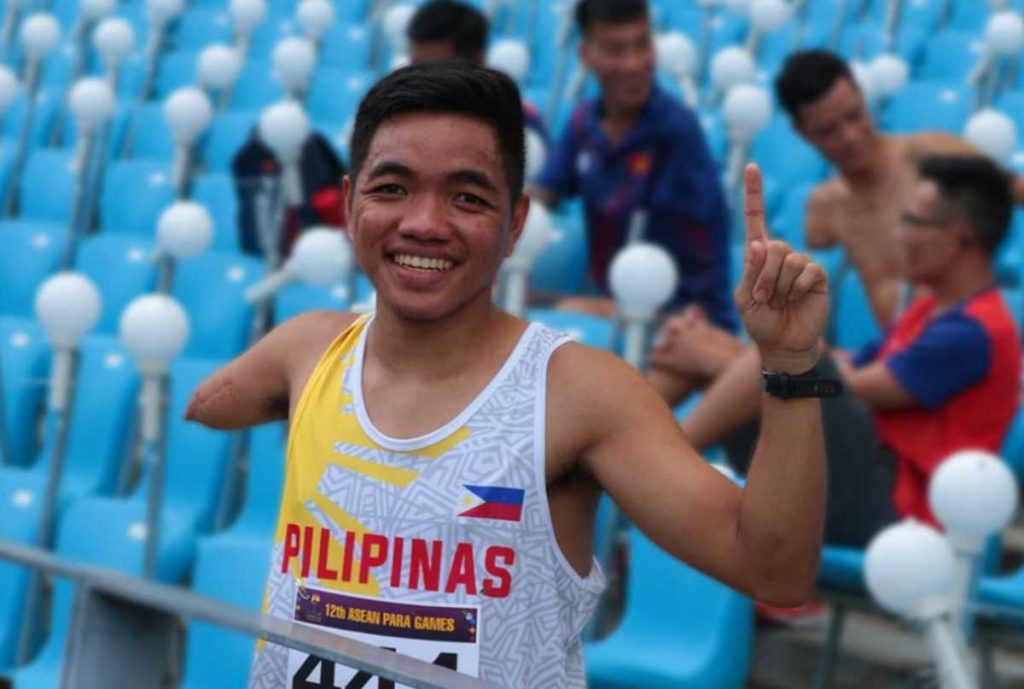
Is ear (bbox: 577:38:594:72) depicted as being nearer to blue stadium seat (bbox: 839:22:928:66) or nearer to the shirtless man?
the shirtless man

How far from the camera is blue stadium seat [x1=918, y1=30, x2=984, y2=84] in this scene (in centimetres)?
535

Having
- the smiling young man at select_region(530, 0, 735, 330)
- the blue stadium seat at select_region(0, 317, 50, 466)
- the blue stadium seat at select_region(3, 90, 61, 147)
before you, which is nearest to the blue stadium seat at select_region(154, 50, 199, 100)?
the blue stadium seat at select_region(3, 90, 61, 147)

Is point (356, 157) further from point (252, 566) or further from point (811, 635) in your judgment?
point (811, 635)

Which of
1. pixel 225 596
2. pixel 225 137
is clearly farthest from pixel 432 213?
pixel 225 137

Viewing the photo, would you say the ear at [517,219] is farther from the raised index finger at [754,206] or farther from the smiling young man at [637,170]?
the smiling young man at [637,170]

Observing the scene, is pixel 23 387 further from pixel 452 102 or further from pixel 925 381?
pixel 452 102

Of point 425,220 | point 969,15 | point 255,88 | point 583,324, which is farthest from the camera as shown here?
point 255,88

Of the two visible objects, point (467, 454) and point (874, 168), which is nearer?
point (467, 454)

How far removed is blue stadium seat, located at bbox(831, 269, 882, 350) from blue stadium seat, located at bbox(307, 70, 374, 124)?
2084 mm

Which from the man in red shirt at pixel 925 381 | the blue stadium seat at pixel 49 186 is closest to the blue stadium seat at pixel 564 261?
the man in red shirt at pixel 925 381

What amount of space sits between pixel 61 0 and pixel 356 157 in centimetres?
591

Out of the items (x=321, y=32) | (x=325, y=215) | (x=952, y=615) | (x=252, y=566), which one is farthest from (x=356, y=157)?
(x=321, y=32)

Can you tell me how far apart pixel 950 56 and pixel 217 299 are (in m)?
2.53

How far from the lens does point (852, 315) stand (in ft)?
13.2
